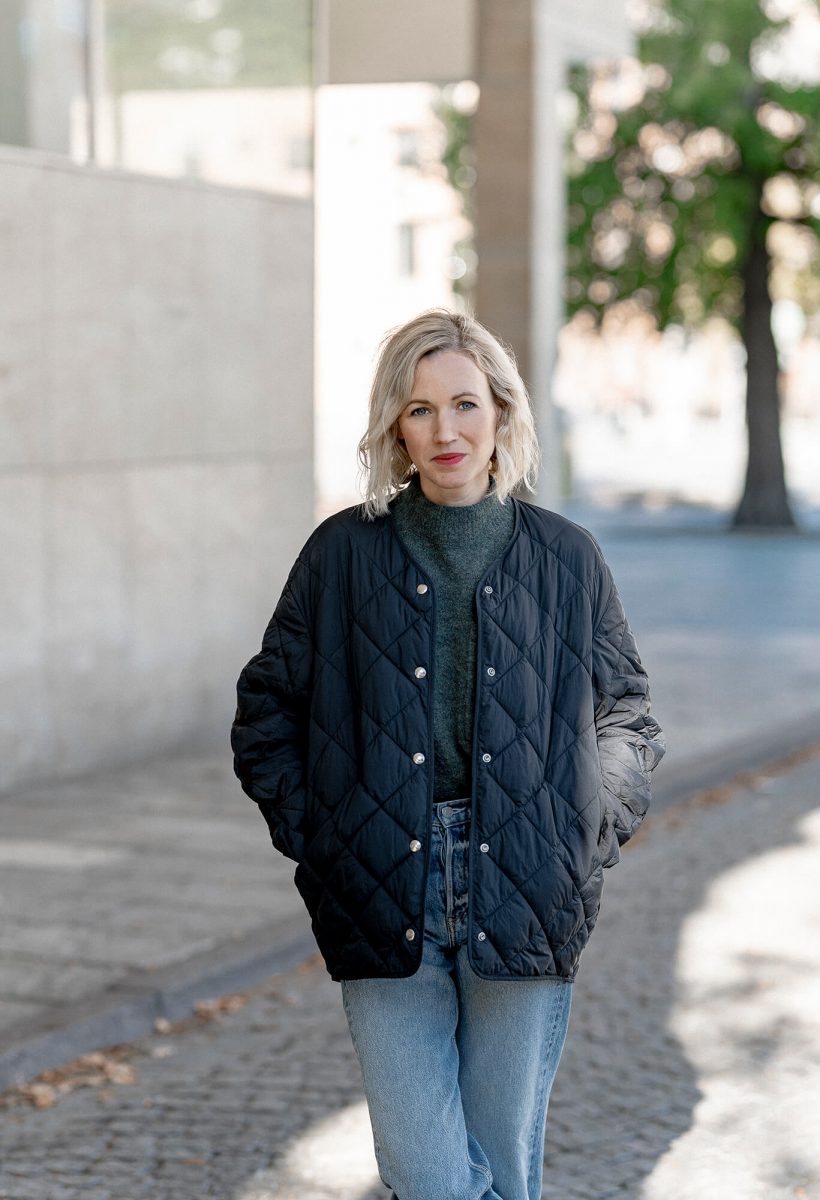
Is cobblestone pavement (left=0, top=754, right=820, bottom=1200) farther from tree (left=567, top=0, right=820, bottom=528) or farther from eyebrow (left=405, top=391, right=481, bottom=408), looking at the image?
tree (left=567, top=0, right=820, bottom=528)

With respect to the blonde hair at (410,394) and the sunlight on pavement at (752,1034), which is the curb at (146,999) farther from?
the blonde hair at (410,394)

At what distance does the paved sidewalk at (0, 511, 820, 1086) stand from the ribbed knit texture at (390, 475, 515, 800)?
8.44ft

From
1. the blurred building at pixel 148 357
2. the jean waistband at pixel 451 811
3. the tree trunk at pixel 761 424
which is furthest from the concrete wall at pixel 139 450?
the tree trunk at pixel 761 424

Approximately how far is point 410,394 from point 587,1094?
2.68 meters

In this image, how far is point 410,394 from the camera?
318 centimetres

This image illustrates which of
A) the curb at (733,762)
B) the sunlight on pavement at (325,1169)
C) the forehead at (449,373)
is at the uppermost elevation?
the forehead at (449,373)

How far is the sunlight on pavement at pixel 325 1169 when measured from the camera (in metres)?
4.48

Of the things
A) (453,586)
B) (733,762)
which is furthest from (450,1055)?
(733,762)

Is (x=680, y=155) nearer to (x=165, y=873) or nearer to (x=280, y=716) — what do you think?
(x=165, y=873)

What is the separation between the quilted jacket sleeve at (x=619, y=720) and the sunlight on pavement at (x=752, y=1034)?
155 cm

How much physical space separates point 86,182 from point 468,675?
23.2 ft

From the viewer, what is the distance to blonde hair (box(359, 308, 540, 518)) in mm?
3184

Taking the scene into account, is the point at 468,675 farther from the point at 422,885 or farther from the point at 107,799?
the point at 107,799

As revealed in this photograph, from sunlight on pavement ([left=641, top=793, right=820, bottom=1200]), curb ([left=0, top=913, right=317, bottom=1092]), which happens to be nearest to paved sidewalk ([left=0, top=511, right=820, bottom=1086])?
curb ([left=0, top=913, right=317, bottom=1092])
